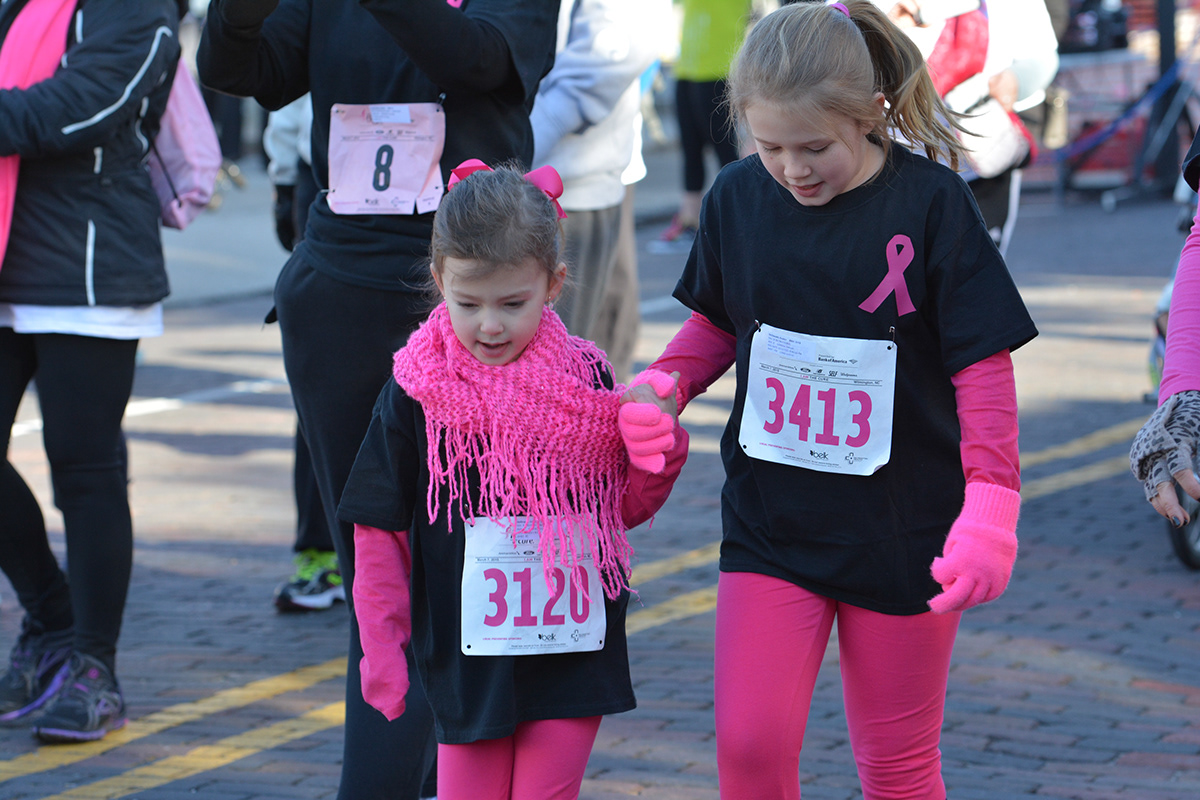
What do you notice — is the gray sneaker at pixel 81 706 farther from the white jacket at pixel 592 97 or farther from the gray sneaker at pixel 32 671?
the white jacket at pixel 592 97

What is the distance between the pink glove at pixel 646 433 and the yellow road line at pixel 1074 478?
392 centimetres

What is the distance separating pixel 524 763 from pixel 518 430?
0.55m

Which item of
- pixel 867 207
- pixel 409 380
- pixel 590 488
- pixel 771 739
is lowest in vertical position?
pixel 771 739

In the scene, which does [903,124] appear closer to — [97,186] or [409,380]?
[409,380]

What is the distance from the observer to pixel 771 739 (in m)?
2.52

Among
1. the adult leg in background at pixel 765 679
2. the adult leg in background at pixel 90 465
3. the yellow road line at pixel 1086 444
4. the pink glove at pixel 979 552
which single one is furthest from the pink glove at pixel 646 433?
the yellow road line at pixel 1086 444

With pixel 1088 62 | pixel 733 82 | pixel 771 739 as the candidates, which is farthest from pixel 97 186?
pixel 1088 62

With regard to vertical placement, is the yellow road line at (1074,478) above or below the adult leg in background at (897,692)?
below

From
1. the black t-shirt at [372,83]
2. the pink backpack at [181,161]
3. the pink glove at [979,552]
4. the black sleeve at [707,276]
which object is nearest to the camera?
the pink glove at [979,552]

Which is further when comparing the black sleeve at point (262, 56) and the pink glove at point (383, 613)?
the black sleeve at point (262, 56)

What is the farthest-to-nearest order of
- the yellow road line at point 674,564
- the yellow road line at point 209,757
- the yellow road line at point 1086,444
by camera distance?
the yellow road line at point 1086,444, the yellow road line at point 674,564, the yellow road line at point 209,757

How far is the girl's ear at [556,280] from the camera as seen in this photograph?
99.5 inches

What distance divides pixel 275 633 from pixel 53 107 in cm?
182

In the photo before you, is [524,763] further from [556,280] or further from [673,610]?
[673,610]
